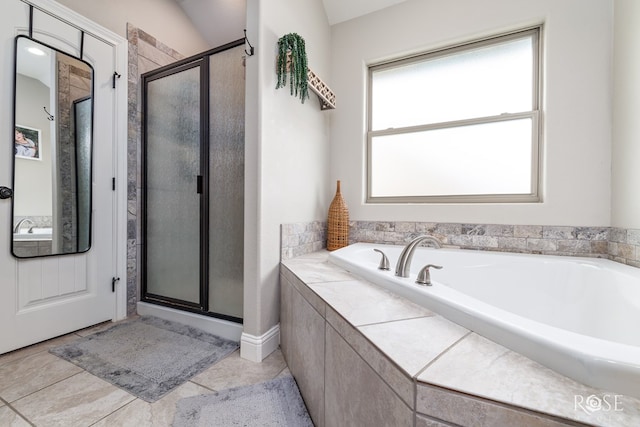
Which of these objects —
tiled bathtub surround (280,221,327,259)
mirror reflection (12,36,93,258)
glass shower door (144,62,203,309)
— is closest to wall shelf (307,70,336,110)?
glass shower door (144,62,203,309)

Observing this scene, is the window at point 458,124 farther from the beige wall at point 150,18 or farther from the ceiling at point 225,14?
the beige wall at point 150,18

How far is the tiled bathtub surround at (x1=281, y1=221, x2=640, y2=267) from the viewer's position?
4.85ft

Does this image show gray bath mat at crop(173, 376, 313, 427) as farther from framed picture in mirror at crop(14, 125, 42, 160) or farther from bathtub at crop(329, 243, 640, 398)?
framed picture in mirror at crop(14, 125, 42, 160)

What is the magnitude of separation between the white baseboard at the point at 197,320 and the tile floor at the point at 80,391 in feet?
0.63

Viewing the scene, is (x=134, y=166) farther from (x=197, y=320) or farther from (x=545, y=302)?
(x=545, y=302)

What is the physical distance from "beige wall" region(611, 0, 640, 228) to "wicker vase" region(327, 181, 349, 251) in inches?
62.9

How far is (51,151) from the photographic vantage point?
1681 millimetres

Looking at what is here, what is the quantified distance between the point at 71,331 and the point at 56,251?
0.54m

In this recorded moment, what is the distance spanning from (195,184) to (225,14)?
1.83 metres

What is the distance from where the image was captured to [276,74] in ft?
5.27

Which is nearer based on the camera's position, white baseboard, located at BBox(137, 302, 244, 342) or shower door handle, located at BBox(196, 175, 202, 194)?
white baseboard, located at BBox(137, 302, 244, 342)

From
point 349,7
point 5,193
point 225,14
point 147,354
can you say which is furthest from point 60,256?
point 349,7

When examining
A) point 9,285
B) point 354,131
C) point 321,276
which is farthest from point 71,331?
point 354,131

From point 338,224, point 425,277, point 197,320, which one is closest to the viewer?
point 425,277
